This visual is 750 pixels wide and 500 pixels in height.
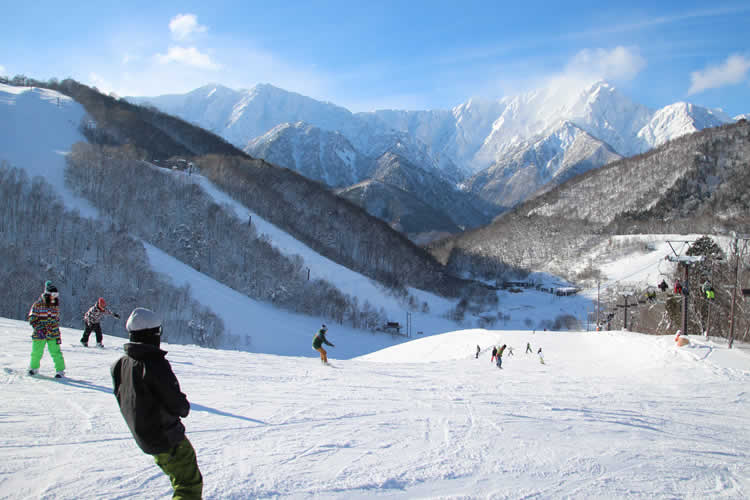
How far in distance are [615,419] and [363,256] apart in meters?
118

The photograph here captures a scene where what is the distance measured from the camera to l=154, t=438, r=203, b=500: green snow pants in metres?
3.61

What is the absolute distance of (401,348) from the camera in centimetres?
3728

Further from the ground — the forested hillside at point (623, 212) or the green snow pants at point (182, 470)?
the forested hillside at point (623, 212)

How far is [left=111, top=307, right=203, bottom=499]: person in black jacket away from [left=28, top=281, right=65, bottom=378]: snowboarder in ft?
22.5

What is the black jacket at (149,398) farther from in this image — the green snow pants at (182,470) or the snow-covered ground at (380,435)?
the snow-covered ground at (380,435)

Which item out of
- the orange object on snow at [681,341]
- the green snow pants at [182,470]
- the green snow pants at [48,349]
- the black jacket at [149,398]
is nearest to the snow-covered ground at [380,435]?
the green snow pants at [48,349]

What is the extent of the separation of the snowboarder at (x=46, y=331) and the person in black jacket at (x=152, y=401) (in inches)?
270

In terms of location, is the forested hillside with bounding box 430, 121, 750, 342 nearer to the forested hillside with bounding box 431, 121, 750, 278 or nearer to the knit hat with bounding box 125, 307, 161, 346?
the forested hillside with bounding box 431, 121, 750, 278

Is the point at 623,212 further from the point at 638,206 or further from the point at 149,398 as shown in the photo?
the point at 149,398

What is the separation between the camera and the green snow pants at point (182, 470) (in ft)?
11.8

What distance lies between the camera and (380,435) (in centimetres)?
710

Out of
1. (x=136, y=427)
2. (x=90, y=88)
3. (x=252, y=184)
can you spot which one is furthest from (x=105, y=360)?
(x=90, y=88)

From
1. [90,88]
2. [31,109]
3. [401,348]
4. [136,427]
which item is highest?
[90,88]

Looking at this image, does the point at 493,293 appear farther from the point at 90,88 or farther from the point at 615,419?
the point at 90,88
